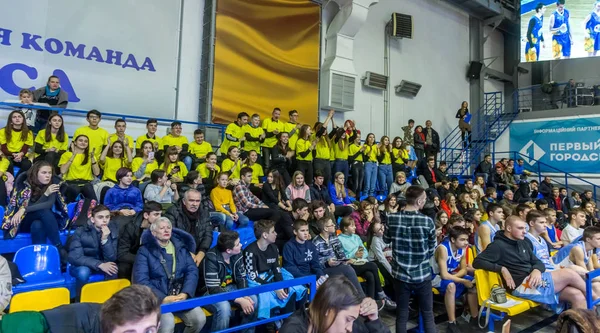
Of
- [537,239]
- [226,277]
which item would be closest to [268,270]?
[226,277]

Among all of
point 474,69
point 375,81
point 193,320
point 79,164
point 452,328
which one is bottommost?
point 452,328

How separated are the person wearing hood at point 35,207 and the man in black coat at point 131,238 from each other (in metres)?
0.61

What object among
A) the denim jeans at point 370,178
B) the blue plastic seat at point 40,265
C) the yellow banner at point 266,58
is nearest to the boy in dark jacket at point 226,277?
the blue plastic seat at point 40,265

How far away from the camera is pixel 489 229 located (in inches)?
188

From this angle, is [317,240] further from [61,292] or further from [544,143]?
[544,143]

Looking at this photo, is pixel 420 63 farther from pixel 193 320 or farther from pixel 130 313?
pixel 130 313

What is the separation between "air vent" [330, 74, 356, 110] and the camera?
31.6 ft

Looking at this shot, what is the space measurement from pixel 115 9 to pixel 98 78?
3.95ft

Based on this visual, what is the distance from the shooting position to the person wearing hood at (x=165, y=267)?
10.2 ft

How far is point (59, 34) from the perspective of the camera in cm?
640

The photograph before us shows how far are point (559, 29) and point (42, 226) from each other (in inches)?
543

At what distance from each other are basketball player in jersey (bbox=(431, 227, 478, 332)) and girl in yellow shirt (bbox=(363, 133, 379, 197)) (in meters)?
3.72

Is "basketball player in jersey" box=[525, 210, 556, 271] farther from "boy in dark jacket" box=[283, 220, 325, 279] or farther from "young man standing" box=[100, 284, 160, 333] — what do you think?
"young man standing" box=[100, 284, 160, 333]

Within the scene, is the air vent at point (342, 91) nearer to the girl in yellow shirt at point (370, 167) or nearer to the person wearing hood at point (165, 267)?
the girl in yellow shirt at point (370, 167)
